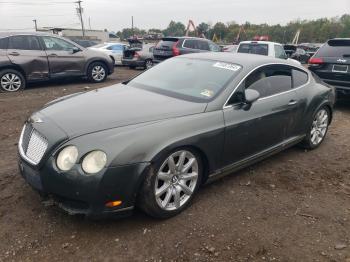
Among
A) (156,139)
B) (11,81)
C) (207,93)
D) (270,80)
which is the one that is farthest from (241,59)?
(11,81)

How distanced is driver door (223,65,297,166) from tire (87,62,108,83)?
7.42 m

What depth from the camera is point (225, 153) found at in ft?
11.8

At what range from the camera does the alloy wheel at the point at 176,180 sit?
3119 millimetres

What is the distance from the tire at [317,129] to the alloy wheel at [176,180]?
7.94 ft

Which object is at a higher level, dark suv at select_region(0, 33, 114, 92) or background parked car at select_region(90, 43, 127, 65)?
dark suv at select_region(0, 33, 114, 92)

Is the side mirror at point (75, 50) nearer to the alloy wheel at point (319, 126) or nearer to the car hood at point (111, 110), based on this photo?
the car hood at point (111, 110)

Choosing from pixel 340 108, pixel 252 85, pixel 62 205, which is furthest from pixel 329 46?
pixel 62 205

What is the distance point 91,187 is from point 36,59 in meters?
7.70

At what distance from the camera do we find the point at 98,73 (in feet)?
35.8

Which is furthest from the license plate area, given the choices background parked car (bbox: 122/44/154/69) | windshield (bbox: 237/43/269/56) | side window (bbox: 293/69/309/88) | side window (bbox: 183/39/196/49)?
background parked car (bbox: 122/44/154/69)

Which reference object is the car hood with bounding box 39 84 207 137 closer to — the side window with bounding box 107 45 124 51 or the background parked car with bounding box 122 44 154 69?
the background parked car with bounding box 122 44 154 69

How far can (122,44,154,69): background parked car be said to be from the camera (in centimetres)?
1552

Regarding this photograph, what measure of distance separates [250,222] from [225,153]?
0.74m

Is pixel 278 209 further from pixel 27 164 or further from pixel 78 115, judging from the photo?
pixel 27 164
